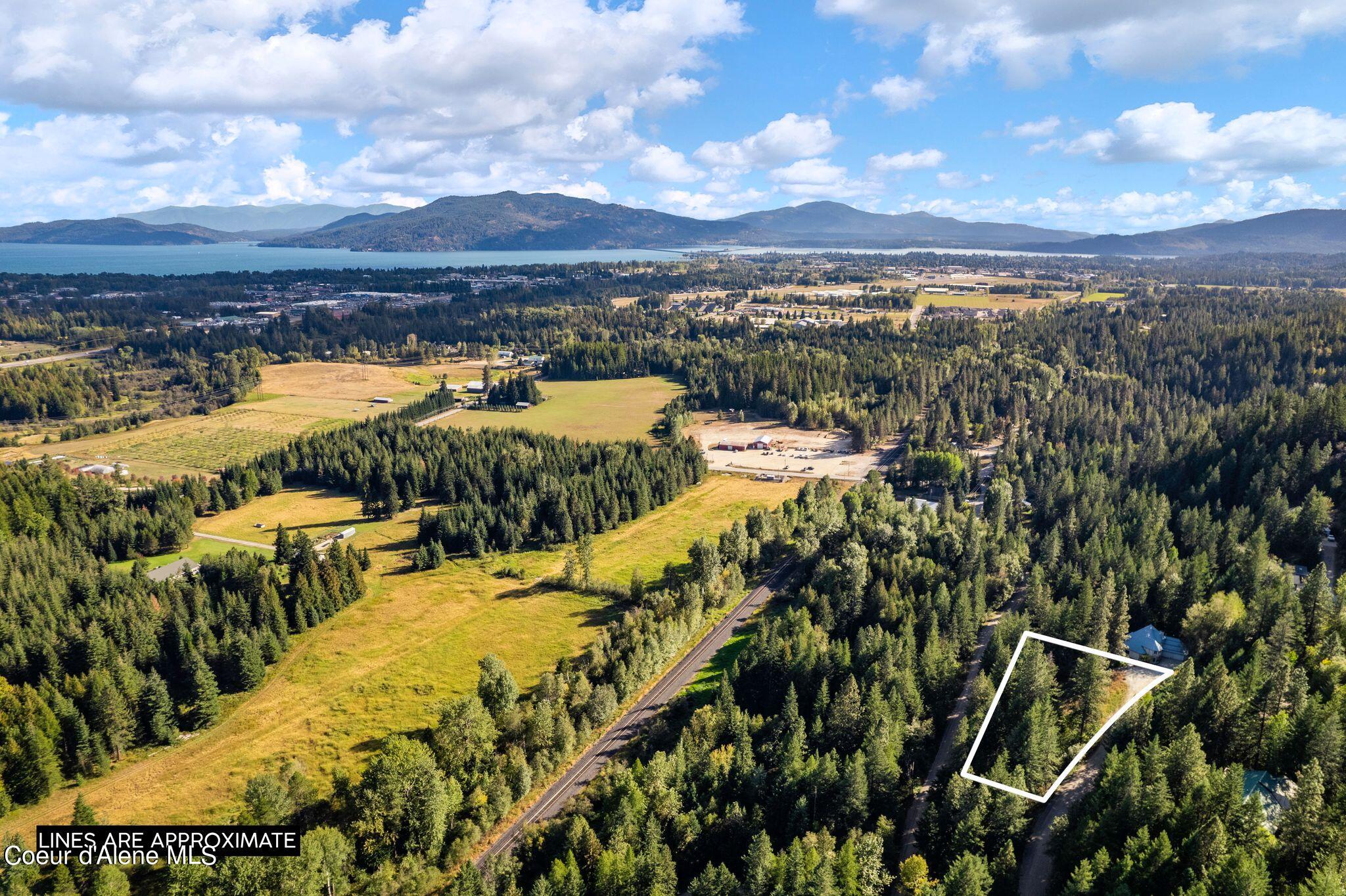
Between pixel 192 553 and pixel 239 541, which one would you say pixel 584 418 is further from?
pixel 192 553

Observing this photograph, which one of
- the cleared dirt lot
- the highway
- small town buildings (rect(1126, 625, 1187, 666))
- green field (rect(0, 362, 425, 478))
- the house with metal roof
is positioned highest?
green field (rect(0, 362, 425, 478))

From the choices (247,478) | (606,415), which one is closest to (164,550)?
(247,478)

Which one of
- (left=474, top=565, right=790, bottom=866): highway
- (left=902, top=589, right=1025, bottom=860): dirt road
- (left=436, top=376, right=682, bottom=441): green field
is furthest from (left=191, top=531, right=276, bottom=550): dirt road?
(left=902, top=589, right=1025, bottom=860): dirt road

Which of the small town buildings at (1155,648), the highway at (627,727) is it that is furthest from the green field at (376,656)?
the small town buildings at (1155,648)

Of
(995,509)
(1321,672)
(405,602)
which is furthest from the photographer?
(995,509)

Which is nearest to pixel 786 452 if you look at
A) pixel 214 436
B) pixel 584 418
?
pixel 584 418

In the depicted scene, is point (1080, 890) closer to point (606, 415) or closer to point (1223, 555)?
point (1223, 555)

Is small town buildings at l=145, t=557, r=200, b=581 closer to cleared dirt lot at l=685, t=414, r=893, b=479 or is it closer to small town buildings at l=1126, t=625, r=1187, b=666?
cleared dirt lot at l=685, t=414, r=893, b=479
